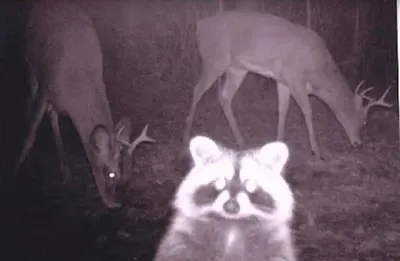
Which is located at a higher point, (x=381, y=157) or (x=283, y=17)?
(x=283, y=17)

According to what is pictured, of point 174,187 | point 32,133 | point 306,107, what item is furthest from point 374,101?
point 32,133

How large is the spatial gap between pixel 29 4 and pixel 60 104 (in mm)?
322

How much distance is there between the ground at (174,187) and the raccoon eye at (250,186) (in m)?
0.12

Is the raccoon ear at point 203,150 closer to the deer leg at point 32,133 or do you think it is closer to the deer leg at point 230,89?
the deer leg at point 230,89

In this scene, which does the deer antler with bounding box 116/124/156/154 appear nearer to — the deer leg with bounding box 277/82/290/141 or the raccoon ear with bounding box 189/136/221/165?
the raccoon ear with bounding box 189/136/221/165

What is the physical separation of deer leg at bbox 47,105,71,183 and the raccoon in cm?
33

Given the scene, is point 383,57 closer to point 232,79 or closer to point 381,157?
point 381,157

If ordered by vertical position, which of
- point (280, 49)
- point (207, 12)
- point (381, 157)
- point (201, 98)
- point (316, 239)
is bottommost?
point (316, 239)

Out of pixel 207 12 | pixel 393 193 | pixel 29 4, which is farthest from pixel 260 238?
pixel 29 4

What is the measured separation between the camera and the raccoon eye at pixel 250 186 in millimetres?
1607

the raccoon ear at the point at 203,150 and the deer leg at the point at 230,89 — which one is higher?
the deer leg at the point at 230,89

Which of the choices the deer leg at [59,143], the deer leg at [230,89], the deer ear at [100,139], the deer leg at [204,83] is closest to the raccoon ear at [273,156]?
the deer leg at [230,89]

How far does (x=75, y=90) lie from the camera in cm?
169

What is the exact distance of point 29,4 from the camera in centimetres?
172
